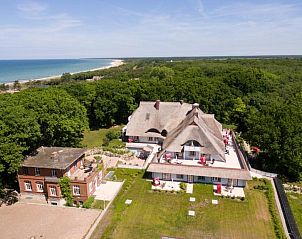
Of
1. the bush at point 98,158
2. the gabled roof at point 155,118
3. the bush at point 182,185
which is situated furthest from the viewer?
the gabled roof at point 155,118

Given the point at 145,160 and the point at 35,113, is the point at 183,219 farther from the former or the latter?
the point at 35,113

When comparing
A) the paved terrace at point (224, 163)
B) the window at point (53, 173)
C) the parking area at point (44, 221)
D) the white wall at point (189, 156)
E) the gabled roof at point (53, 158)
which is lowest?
the parking area at point (44, 221)

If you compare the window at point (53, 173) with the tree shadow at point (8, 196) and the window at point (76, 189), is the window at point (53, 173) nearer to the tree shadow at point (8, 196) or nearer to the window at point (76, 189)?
the window at point (76, 189)

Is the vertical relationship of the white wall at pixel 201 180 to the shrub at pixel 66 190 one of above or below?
below

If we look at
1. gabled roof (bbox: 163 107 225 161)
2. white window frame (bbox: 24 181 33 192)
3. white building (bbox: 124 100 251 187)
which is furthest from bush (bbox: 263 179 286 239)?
white window frame (bbox: 24 181 33 192)

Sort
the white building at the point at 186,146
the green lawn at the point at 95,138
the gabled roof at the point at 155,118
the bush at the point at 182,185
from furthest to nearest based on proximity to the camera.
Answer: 1. the green lawn at the point at 95,138
2. the gabled roof at the point at 155,118
3. the white building at the point at 186,146
4. the bush at the point at 182,185

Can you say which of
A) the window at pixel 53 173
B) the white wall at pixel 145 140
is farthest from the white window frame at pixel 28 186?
the white wall at pixel 145 140

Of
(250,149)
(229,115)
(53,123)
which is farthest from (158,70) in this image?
(53,123)
